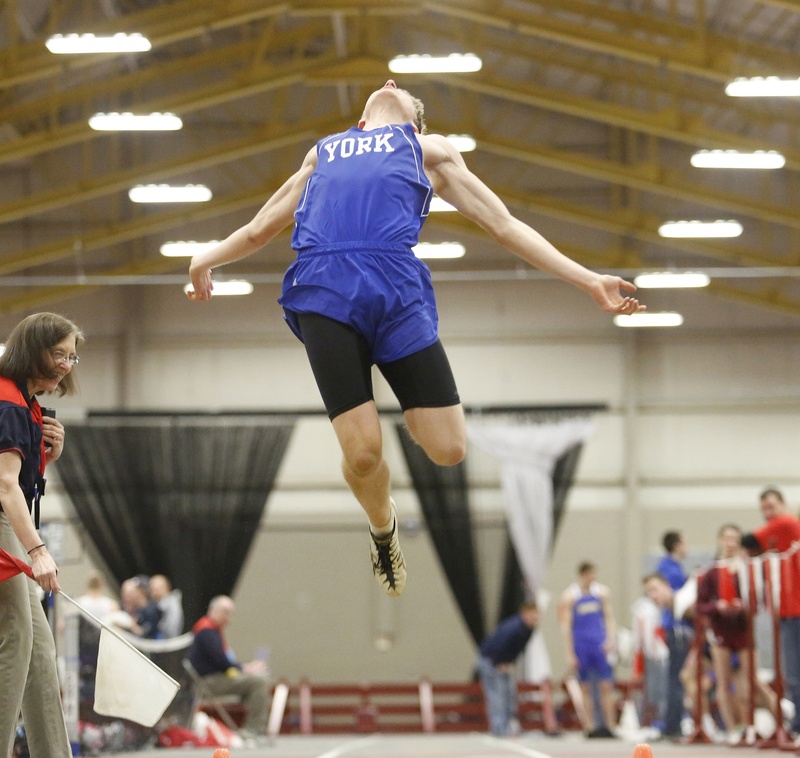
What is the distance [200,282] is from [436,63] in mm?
8889

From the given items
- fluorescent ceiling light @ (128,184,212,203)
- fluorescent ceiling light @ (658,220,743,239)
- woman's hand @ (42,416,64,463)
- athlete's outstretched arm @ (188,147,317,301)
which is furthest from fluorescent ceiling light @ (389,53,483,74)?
woman's hand @ (42,416,64,463)

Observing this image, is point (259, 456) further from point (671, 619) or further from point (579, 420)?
point (671, 619)

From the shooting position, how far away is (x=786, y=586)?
828 centimetres

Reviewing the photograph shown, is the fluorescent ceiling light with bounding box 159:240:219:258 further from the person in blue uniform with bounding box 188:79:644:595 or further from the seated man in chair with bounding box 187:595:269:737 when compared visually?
the person in blue uniform with bounding box 188:79:644:595

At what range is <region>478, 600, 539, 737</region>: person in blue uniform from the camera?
44.8 ft

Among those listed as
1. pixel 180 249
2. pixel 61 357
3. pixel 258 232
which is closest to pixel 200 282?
pixel 258 232

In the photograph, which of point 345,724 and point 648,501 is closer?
point 345,724

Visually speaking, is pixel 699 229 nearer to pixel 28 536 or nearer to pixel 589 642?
pixel 589 642

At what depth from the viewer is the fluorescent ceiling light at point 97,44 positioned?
1166 centimetres

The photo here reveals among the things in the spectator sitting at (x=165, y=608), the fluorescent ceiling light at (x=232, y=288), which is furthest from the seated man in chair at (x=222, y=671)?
the fluorescent ceiling light at (x=232, y=288)

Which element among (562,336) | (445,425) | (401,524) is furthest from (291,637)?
(445,425)

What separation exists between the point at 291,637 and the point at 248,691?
6.84 m

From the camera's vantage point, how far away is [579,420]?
54.2 ft

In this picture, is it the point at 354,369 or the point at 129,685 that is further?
the point at 129,685
